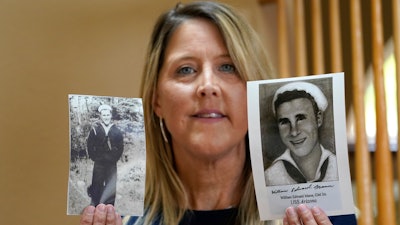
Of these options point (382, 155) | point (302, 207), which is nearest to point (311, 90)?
point (302, 207)

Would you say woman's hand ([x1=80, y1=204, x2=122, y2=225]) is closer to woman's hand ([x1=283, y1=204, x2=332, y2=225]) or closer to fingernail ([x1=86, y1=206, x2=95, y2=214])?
fingernail ([x1=86, y1=206, x2=95, y2=214])

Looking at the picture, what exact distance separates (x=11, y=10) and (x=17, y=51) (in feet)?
0.34

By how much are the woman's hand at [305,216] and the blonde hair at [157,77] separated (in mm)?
194

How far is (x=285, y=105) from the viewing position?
105cm

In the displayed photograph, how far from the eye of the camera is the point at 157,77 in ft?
4.41

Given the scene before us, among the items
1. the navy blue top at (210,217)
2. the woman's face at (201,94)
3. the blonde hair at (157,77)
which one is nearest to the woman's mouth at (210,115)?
the woman's face at (201,94)

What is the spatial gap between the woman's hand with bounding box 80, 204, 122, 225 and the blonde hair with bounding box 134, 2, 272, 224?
0.25 metres

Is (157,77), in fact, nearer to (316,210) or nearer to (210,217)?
(210,217)

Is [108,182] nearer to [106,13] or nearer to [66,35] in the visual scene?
[66,35]

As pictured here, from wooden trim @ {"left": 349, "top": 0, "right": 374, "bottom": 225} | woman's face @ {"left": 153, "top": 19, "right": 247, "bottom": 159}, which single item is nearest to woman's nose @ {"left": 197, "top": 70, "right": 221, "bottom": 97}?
woman's face @ {"left": 153, "top": 19, "right": 247, "bottom": 159}

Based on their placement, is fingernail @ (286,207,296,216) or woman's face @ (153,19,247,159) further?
woman's face @ (153,19,247,159)

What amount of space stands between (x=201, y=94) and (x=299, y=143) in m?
0.26

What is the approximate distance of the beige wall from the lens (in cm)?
135

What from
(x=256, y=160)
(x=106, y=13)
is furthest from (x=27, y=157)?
(x=256, y=160)
